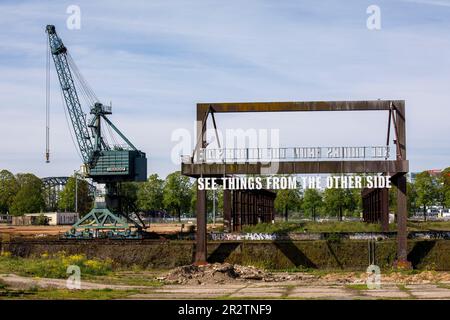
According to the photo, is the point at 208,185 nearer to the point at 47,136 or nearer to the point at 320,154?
the point at 320,154

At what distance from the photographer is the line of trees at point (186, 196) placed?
94.8 m

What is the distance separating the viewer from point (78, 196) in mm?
123500

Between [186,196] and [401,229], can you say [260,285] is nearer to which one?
[401,229]

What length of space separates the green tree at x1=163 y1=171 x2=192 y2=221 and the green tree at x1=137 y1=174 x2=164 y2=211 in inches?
129

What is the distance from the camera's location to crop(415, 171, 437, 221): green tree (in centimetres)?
9369

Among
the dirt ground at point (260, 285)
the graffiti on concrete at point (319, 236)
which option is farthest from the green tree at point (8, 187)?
the dirt ground at point (260, 285)

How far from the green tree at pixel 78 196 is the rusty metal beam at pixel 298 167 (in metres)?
78.4

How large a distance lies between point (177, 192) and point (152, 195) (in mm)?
6916

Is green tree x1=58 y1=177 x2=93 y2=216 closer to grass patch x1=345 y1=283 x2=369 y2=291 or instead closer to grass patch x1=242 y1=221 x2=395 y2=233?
grass patch x1=242 y1=221 x2=395 y2=233

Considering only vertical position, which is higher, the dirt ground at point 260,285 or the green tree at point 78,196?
the green tree at point 78,196

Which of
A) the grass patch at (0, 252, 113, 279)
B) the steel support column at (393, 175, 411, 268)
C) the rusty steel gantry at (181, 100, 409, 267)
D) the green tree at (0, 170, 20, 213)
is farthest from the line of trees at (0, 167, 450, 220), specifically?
the steel support column at (393, 175, 411, 268)

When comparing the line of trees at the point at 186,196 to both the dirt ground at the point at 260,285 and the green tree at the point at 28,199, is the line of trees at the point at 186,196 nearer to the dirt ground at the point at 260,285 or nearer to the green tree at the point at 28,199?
the green tree at the point at 28,199

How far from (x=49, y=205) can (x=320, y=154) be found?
126 meters
